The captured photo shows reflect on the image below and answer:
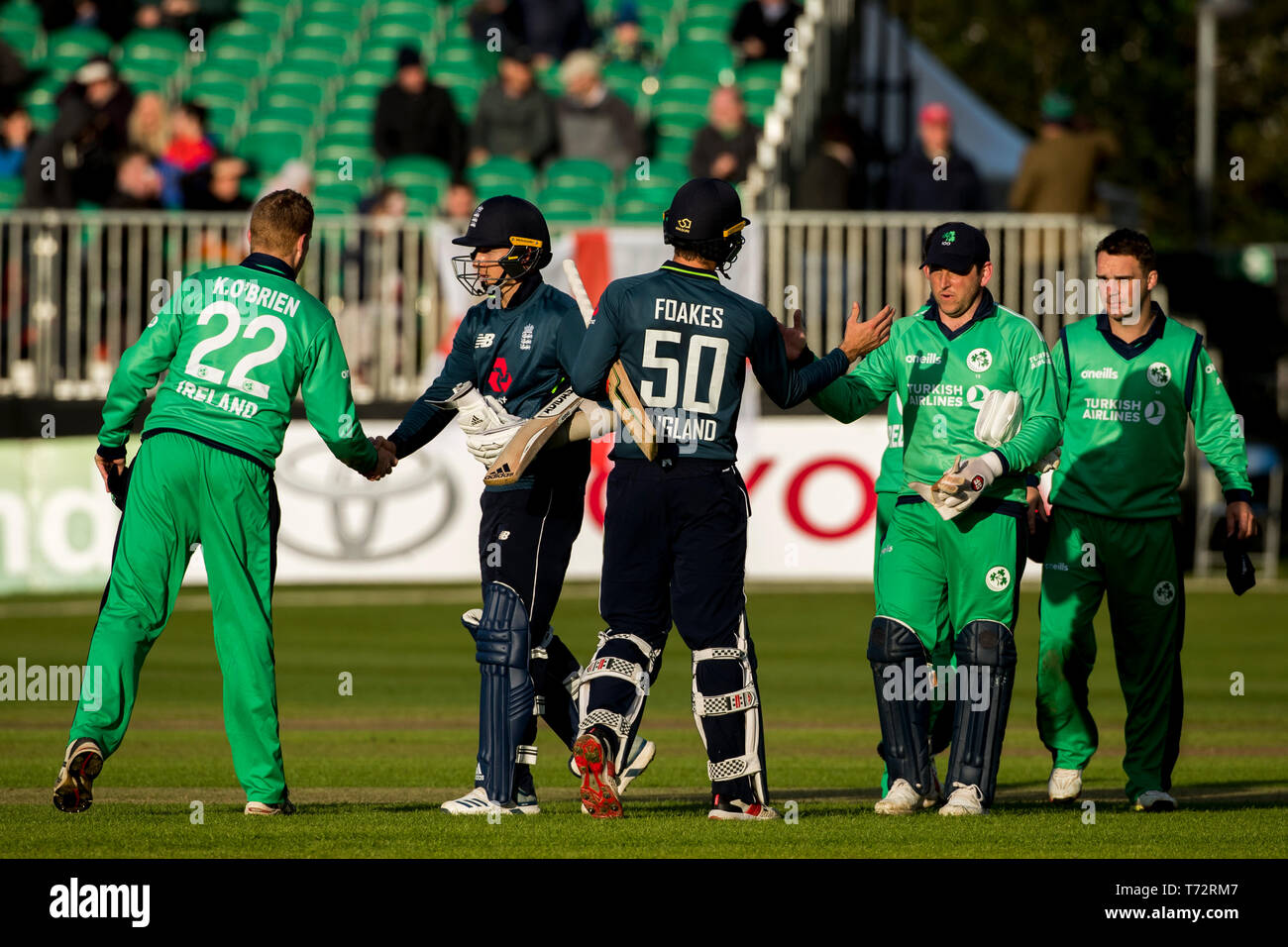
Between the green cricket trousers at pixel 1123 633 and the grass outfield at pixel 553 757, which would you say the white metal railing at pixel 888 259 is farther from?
the green cricket trousers at pixel 1123 633

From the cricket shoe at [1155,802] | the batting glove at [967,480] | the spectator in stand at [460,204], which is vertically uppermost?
the spectator in stand at [460,204]

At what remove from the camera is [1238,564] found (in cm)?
955

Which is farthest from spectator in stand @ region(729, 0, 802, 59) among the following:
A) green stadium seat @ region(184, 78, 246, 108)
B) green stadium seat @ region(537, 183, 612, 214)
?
green stadium seat @ region(184, 78, 246, 108)

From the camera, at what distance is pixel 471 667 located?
15352mm

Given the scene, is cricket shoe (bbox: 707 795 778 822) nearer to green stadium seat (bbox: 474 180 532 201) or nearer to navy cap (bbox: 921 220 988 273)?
navy cap (bbox: 921 220 988 273)

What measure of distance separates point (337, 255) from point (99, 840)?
1283 cm

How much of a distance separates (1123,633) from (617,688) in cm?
249

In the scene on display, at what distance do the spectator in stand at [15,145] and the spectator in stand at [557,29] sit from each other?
559cm

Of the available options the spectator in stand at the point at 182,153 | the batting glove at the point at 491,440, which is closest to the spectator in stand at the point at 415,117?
the spectator in stand at the point at 182,153

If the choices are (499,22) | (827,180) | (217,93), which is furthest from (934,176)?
(217,93)

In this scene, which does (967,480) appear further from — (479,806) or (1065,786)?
(479,806)

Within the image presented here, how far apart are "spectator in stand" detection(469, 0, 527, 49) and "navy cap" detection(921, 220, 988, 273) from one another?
1561 centimetres

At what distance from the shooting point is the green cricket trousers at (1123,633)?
946 cm
